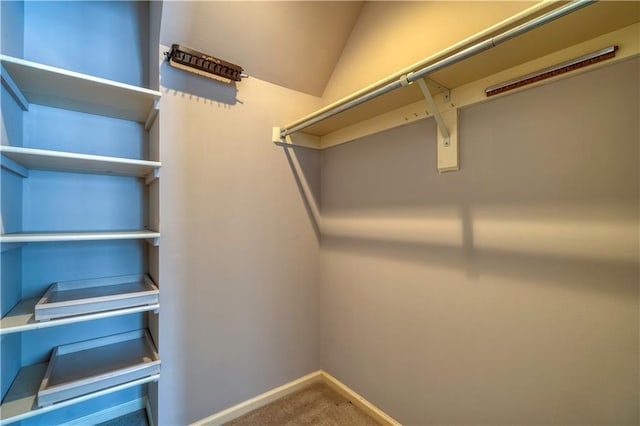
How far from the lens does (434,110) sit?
1.20 meters

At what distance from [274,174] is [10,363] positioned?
149 cm

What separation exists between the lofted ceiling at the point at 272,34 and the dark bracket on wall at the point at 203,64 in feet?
0.28

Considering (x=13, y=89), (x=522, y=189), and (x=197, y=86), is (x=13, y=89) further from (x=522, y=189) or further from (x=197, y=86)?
(x=522, y=189)

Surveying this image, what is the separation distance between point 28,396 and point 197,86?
1.57 meters

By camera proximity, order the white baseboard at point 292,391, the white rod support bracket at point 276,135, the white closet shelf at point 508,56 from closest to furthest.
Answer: the white closet shelf at point 508,56, the white baseboard at point 292,391, the white rod support bracket at point 276,135

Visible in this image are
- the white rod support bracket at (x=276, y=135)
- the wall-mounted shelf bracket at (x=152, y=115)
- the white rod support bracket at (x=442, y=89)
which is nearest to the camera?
the white rod support bracket at (x=442, y=89)

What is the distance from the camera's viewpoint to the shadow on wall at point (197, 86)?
56.1 inches

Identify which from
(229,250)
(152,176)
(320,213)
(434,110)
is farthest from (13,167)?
(434,110)

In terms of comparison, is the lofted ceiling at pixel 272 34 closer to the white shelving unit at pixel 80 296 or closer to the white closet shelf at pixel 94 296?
the white shelving unit at pixel 80 296

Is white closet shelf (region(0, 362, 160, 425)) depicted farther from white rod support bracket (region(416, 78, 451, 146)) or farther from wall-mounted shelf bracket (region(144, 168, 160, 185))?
white rod support bracket (region(416, 78, 451, 146))

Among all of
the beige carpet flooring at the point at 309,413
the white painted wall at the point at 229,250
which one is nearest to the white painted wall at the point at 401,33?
the white painted wall at the point at 229,250

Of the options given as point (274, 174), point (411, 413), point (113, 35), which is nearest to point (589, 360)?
Answer: point (411, 413)

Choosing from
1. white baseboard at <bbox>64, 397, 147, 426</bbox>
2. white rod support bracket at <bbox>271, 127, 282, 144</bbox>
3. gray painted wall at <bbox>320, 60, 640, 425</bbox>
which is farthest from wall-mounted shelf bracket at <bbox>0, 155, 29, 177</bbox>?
gray painted wall at <bbox>320, 60, 640, 425</bbox>

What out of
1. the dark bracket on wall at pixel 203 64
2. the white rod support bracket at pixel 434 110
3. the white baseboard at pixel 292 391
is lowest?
the white baseboard at pixel 292 391
